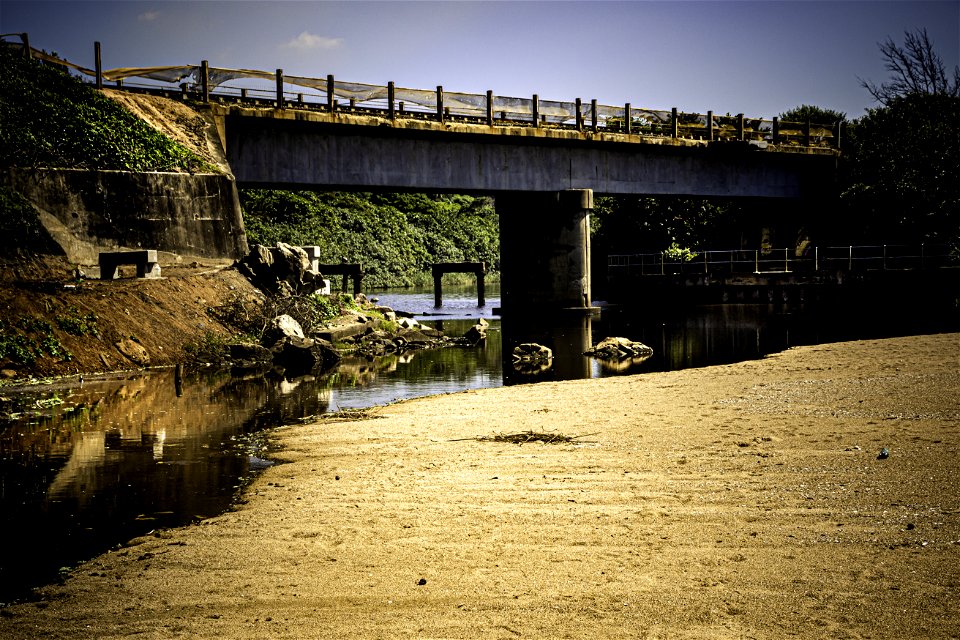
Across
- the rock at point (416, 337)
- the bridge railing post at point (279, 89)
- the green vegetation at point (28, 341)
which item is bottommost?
the rock at point (416, 337)

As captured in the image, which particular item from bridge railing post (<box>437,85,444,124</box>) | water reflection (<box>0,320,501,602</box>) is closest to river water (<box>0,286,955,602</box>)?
water reflection (<box>0,320,501,602</box>)

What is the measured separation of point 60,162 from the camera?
2748 centimetres

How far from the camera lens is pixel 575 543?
25.4ft

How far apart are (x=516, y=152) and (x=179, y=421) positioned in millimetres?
29754

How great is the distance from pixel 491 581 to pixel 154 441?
848 centimetres

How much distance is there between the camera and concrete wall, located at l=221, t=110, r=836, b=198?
117 ft

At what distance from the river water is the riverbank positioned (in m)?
0.71

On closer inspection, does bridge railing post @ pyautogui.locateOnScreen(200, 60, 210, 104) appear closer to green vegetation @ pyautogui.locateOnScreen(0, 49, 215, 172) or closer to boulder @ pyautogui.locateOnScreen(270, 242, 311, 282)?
green vegetation @ pyautogui.locateOnScreen(0, 49, 215, 172)

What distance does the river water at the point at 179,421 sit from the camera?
9273mm

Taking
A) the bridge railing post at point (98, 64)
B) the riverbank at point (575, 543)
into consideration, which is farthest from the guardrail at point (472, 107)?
the riverbank at point (575, 543)

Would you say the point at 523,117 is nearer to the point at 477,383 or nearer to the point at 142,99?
the point at 142,99

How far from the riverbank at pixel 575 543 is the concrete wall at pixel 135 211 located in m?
17.0

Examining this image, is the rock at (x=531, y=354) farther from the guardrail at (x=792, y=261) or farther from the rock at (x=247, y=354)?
the guardrail at (x=792, y=261)

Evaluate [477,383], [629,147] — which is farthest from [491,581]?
[629,147]
